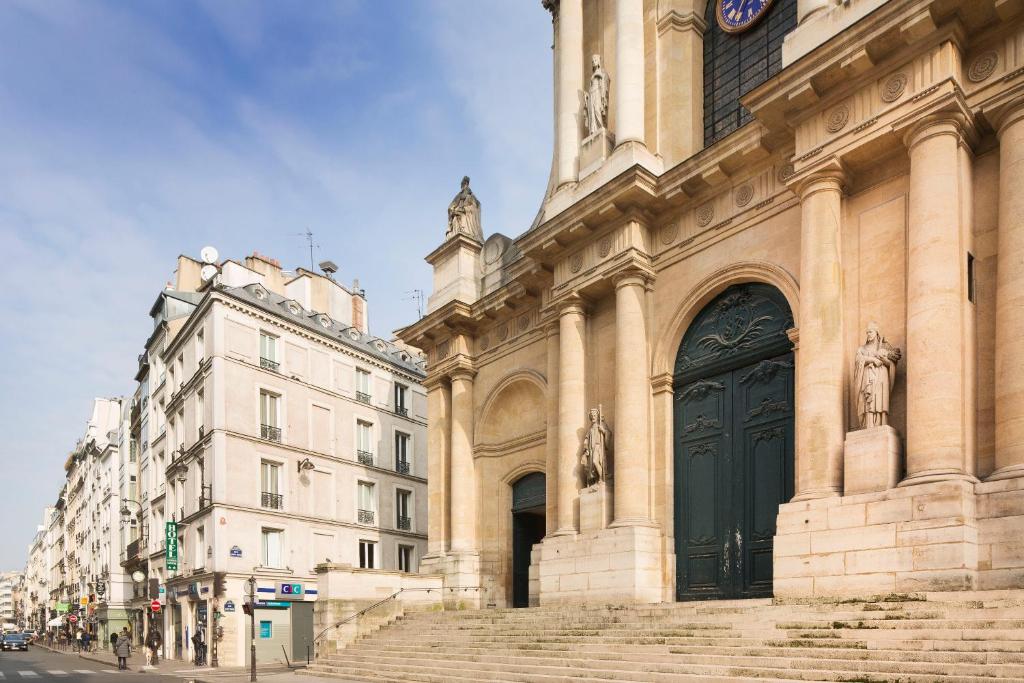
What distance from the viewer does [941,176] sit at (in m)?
13.5

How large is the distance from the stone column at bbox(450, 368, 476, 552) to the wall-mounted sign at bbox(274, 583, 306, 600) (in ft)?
32.0

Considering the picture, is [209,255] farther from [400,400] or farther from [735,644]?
[735,644]

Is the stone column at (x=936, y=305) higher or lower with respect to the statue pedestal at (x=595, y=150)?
lower

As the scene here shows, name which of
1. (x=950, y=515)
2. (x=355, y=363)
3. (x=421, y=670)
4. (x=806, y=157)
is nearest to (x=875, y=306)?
(x=806, y=157)

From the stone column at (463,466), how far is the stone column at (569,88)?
273 inches

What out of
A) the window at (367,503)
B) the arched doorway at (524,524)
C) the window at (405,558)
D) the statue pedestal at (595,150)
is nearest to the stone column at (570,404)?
the statue pedestal at (595,150)

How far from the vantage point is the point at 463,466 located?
2478cm

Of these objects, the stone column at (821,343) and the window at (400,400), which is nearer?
the stone column at (821,343)

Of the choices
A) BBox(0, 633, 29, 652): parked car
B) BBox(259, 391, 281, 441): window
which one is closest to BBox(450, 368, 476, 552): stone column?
BBox(259, 391, 281, 441): window

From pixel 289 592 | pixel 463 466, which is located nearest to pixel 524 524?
pixel 463 466

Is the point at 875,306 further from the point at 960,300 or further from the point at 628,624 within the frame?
the point at 628,624

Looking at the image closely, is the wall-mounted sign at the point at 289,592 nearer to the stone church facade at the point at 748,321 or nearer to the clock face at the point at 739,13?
the stone church facade at the point at 748,321

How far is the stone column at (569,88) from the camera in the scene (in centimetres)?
2194

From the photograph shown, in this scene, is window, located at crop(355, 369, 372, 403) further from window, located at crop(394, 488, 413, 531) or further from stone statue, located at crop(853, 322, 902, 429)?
stone statue, located at crop(853, 322, 902, 429)
